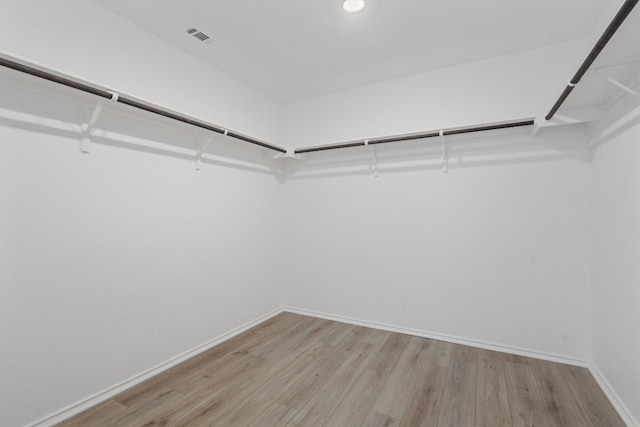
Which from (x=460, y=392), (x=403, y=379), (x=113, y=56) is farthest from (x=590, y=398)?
(x=113, y=56)

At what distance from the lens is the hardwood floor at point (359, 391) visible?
1795 millimetres

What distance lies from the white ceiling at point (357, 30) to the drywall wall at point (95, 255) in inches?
32.1

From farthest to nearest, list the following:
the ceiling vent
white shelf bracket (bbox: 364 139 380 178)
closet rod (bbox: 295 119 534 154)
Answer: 1. white shelf bracket (bbox: 364 139 380 178)
2. closet rod (bbox: 295 119 534 154)
3. the ceiling vent

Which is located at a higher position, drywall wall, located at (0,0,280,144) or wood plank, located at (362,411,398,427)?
drywall wall, located at (0,0,280,144)

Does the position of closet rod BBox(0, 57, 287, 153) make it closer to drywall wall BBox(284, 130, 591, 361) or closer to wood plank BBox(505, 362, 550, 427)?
drywall wall BBox(284, 130, 591, 361)

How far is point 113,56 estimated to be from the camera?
82.0 inches

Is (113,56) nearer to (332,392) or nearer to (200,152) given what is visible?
(200,152)

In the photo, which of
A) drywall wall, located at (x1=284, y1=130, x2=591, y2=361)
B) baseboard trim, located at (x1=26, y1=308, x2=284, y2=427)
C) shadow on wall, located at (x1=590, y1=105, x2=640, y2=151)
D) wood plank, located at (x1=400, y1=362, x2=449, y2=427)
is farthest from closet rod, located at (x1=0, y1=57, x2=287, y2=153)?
shadow on wall, located at (x1=590, y1=105, x2=640, y2=151)

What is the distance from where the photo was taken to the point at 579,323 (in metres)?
2.39

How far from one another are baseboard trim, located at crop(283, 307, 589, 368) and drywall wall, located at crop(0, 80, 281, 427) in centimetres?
124

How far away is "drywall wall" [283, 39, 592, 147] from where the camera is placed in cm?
249

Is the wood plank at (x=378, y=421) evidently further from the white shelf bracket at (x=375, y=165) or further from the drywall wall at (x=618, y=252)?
the white shelf bracket at (x=375, y=165)

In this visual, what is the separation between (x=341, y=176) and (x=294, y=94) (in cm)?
115

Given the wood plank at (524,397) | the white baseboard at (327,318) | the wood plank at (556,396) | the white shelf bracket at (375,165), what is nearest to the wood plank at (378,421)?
the wood plank at (524,397)
